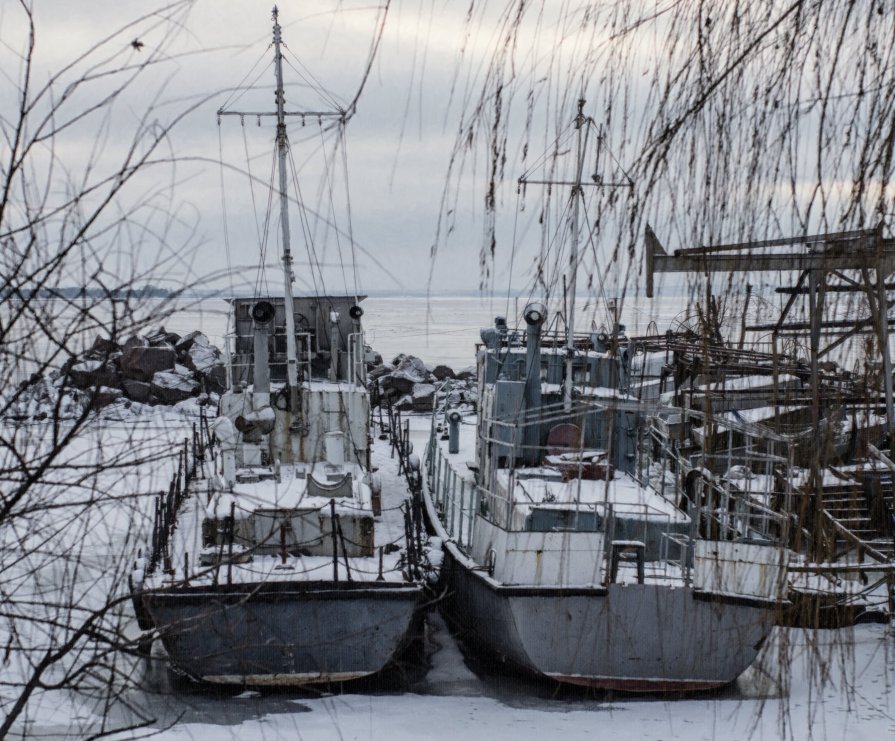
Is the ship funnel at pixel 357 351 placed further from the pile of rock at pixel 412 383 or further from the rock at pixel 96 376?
the pile of rock at pixel 412 383

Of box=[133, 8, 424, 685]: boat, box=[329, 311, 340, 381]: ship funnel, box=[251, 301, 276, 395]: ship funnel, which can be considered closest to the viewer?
box=[133, 8, 424, 685]: boat

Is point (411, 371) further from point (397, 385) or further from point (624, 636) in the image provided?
point (624, 636)

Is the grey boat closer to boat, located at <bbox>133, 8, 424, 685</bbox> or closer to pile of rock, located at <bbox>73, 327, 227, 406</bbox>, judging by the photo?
boat, located at <bbox>133, 8, 424, 685</bbox>

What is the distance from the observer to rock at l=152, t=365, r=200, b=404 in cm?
3631

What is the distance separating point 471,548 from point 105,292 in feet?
35.7

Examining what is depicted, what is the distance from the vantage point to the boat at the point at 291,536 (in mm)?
10617

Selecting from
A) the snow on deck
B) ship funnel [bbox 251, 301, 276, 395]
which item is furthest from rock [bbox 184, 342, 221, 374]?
the snow on deck

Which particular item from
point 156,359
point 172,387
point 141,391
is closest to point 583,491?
point 172,387

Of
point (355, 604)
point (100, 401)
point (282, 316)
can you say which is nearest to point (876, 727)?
point (355, 604)

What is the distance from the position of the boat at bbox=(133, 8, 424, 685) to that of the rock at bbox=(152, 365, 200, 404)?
1841 cm

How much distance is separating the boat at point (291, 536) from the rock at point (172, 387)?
60.4ft

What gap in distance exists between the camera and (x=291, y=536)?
13.2 meters

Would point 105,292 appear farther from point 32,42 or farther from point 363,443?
point 363,443

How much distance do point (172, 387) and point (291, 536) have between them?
24.6 meters
